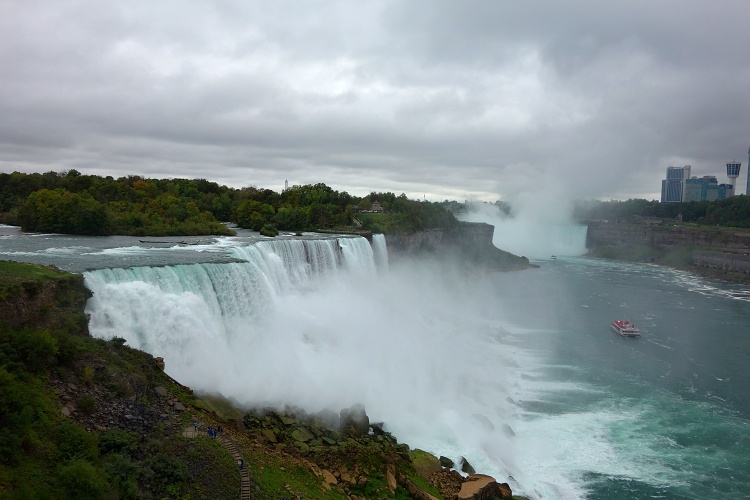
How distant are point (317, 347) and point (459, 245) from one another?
4343 centimetres

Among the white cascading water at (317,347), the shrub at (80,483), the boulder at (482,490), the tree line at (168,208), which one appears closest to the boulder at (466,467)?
the white cascading water at (317,347)

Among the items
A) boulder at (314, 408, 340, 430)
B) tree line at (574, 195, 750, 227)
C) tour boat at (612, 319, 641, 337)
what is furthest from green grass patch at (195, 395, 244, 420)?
tree line at (574, 195, 750, 227)

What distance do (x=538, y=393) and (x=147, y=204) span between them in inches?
1404

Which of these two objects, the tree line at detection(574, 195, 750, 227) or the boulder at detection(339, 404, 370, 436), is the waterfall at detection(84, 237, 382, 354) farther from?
the tree line at detection(574, 195, 750, 227)

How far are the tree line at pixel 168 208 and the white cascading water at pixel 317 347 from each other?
46.9 ft

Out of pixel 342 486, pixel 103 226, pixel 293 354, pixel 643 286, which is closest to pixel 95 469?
pixel 342 486

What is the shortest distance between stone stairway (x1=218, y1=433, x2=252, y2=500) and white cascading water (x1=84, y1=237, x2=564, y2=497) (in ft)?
14.2

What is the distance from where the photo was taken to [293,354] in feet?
71.4

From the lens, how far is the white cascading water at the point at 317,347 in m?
17.4

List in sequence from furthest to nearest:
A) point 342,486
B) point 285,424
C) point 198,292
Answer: point 198,292
point 285,424
point 342,486

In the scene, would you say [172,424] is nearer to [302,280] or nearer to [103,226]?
[302,280]

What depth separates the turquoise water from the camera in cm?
1755

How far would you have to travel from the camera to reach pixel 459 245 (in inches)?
2554

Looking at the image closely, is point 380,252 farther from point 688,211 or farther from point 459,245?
point 688,211
